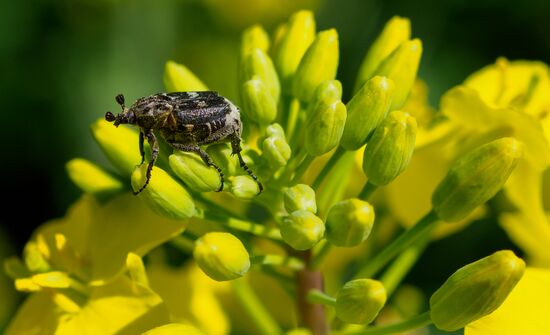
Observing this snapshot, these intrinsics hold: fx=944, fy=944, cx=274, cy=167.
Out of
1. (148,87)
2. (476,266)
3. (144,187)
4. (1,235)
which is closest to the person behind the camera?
(476,266)

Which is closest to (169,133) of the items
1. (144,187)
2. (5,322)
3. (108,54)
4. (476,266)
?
(144,187)

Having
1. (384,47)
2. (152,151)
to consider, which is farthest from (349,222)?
(384,47)

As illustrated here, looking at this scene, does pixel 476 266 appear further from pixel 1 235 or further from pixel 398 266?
pixel 1 235

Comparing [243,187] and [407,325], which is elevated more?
[243,187]

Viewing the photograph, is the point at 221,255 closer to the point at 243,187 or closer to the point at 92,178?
the point at 243,187

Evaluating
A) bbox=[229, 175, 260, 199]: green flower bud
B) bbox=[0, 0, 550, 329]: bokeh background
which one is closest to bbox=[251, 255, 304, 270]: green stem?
bbox=[229, 175, 260, 199]: green flower bud

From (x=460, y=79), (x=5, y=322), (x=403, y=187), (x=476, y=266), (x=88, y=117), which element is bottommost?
(x=5, y=322)
